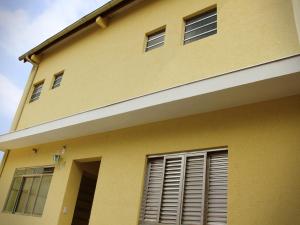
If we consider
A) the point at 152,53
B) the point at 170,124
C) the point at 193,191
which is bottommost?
the point at 193,191

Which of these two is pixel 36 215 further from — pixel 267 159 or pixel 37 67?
pixel 267 159

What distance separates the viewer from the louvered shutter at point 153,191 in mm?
5609

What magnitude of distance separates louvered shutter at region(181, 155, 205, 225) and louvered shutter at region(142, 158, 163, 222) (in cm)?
61

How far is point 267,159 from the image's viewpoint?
14.6ft

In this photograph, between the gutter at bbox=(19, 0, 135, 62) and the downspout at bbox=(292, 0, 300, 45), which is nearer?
the downspout at bbox=(292, 0, 300, 45)

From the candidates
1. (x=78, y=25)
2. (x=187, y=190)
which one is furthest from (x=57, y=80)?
(x=187, y=190)

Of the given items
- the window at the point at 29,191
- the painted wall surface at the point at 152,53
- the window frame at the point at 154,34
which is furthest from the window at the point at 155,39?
the window at the point at 29,191

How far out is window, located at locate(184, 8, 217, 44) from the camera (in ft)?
21.1

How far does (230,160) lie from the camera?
15.9 feet

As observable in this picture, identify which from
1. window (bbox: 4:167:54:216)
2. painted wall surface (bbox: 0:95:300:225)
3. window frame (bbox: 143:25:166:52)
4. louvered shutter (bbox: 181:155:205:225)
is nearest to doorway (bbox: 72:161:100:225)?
painted wall surface (bbox: 0:95:300:225)

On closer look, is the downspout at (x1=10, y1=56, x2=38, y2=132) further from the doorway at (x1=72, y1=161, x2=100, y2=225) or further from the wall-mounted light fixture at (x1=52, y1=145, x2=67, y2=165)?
the doorway at (x1=72, y1=161, x2=100, y2=225)

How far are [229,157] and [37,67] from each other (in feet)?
29.6

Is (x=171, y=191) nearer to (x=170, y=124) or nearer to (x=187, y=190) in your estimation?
(x=187, y=190)

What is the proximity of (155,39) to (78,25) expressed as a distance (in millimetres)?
3392
